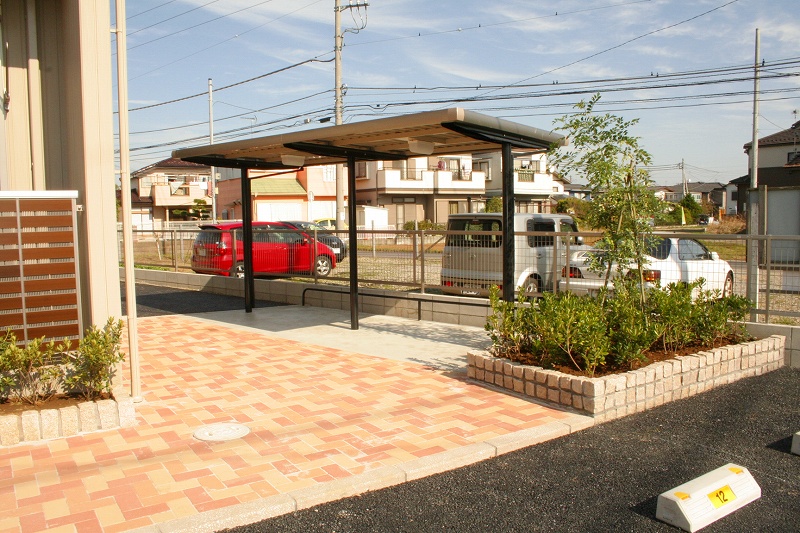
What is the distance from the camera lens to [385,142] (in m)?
9.07

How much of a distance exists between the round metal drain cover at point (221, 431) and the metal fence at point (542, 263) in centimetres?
500

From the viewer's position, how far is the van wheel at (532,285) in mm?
9844

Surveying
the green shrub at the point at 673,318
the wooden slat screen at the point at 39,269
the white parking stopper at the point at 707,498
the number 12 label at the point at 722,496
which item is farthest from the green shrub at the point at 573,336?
the wooden slat screen at the point at 39,269

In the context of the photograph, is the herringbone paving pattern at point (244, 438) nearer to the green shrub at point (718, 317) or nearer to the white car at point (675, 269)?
the green shrub at point (718, 317)

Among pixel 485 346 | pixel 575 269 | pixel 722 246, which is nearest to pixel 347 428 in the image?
pixel 485 346

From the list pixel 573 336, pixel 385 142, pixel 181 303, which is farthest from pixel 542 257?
pixel 181 303

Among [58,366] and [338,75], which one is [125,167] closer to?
[58,366]

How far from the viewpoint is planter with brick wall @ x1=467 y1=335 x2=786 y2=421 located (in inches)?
220

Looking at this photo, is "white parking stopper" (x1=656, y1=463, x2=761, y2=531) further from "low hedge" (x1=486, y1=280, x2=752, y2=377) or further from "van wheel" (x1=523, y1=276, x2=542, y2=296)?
"van wheel" (x1=523, y1=276, x2=542, y2=296)

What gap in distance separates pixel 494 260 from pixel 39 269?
6.43 m

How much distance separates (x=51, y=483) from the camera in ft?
13.8

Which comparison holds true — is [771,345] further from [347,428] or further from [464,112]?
[347,428]

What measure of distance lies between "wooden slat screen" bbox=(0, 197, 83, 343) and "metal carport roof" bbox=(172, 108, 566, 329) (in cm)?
368

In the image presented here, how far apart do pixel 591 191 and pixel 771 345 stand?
8.99ft
